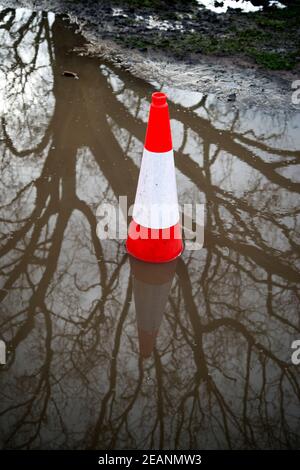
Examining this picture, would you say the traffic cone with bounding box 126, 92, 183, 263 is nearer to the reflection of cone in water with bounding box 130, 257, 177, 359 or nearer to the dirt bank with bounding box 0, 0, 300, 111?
the reflection of cone in water with bounding box 130, 257, 177, 359

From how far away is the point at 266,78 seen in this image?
6.01m

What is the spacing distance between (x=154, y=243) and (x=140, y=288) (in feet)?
1.09

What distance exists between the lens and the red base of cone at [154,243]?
11.6 feet

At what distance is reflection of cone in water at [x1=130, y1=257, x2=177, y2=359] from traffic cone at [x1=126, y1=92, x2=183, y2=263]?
0.07 metres

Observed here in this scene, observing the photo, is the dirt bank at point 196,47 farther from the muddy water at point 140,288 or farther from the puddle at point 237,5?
the muddy water at point 140,288

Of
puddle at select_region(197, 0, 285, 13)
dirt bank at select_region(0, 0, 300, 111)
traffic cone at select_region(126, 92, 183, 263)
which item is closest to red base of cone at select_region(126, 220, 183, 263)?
traffic cone at select_region(126, 92, 183, 263)

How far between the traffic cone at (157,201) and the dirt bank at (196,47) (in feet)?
8.36

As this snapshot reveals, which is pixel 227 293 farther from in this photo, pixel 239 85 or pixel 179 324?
pixel 239 85

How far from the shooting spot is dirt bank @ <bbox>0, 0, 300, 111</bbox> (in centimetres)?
588

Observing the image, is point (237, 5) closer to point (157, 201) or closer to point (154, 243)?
point (157, 201)

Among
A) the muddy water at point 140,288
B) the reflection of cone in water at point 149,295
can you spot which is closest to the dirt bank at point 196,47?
the muddy water at point 140,288

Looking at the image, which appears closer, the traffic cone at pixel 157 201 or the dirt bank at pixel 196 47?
the traffic cone at pixel 157 201
